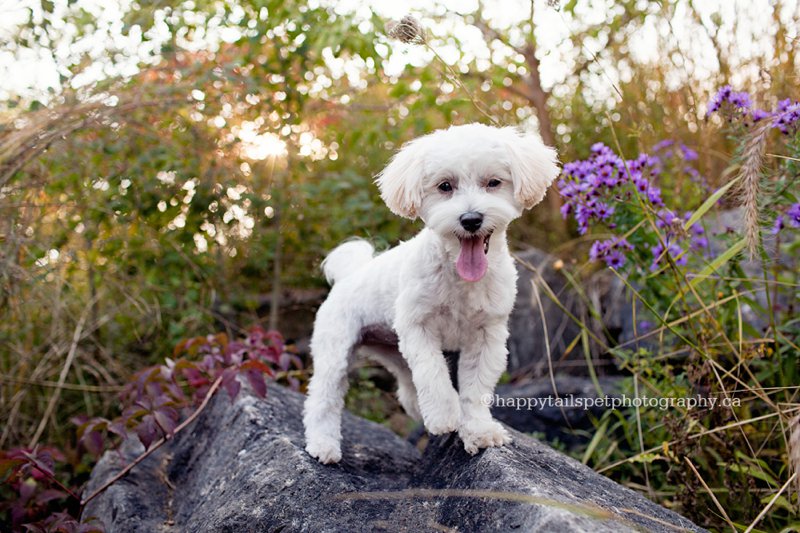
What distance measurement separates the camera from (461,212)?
2.45m

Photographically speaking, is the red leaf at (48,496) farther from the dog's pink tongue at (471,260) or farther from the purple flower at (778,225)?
the purple flower at (778,225)

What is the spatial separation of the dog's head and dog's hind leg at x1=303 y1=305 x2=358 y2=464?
730 millimetres

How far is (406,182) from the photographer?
2684 millimetres

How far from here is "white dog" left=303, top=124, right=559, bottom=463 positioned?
8.23 ft

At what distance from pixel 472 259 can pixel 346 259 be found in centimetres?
118

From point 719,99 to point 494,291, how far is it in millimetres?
1539

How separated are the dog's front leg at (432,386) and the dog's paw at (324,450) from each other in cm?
49

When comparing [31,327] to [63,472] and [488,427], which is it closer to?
[63,472]

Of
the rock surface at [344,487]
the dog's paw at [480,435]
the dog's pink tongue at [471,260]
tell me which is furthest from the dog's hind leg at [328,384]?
the dog's pink tongue at [471,260]

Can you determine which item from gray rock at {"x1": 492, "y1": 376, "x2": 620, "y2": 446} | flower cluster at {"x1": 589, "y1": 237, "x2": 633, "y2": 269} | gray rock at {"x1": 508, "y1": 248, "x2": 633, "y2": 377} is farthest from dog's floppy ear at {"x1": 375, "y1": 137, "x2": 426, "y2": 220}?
gray rock at {"x1": 508, "y1": 248, "x2": 633, "y2": 377}

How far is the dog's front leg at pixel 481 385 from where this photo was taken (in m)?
2.46

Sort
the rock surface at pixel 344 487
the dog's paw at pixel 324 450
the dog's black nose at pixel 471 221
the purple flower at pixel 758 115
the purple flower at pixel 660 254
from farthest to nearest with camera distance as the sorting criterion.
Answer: the purple flower at pixel 660 254
the purple flower at pixel 758 115
the dog's paw at pixel 324 450
the dog's black nose at pixel 471 221
the rock surface at pixel 344 487

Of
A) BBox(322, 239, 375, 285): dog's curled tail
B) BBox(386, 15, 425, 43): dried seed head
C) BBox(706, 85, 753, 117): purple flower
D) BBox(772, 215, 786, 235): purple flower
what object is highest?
BBox(386, 15, 425, 43): dried seed head

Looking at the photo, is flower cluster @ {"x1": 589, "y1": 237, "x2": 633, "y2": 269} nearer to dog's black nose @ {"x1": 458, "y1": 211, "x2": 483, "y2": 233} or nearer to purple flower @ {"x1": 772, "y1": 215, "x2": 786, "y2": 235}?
purple flower @ {"x1": 772, "y1": 215, "x2": 786, "y2": 235}
